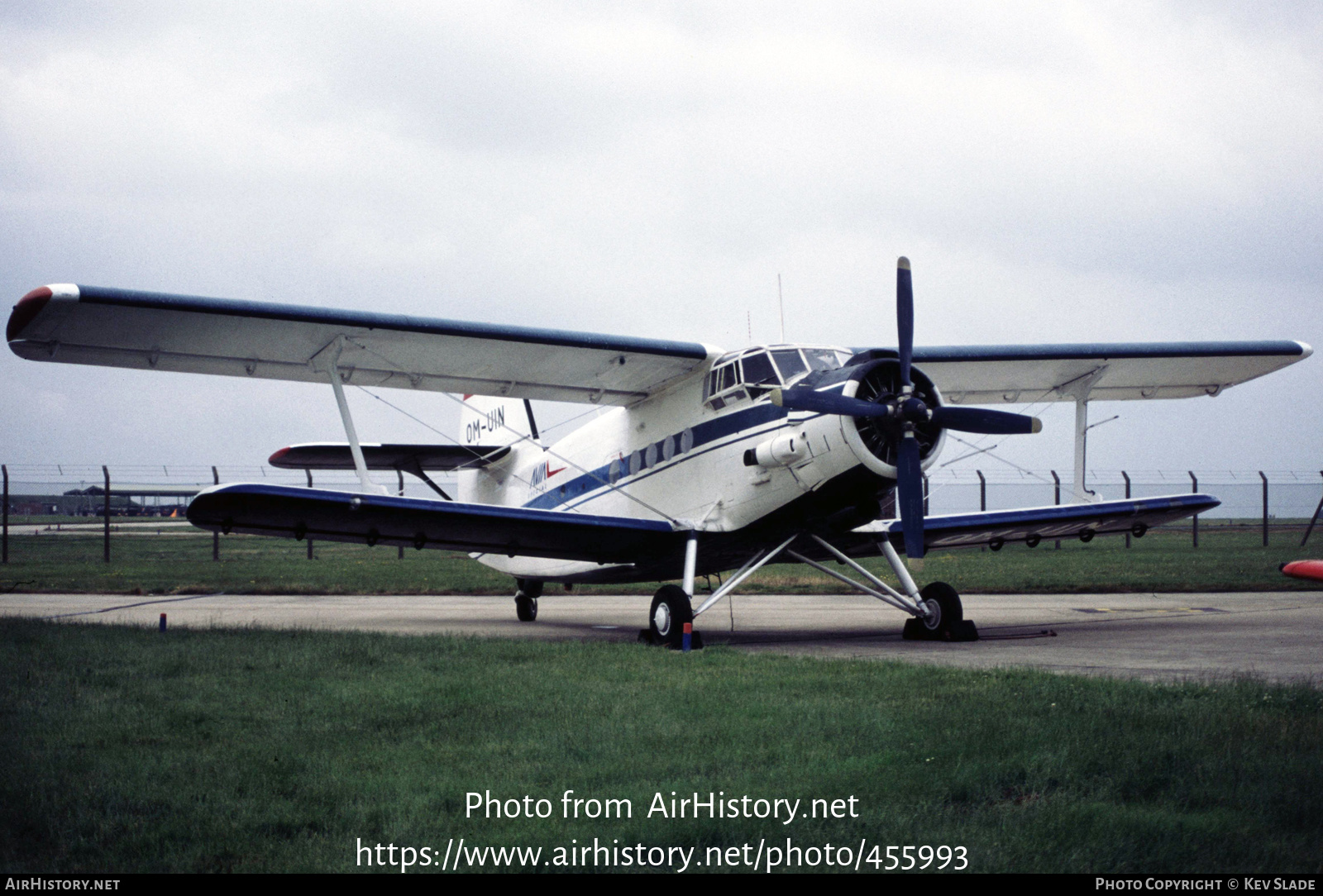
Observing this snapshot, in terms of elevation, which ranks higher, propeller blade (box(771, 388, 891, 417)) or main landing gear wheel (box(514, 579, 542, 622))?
propeller blade (box(771, 388, 891, 417))

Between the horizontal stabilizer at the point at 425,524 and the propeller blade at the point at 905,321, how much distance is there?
3.73m

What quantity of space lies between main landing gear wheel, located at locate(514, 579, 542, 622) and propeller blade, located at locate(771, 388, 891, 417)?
8371 mm

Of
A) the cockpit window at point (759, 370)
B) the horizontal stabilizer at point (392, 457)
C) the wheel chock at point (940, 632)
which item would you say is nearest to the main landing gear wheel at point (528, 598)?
the horizontal stabilizer at point (392, 457)

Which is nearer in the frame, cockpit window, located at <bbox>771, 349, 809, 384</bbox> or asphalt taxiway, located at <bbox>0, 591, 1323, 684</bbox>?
asphalt taxiway, located at <bbox>0, 591, 1323, 684</bbox>

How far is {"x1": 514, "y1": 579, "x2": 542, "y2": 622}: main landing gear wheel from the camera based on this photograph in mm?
17938

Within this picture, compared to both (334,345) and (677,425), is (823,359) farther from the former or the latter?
(334,345)

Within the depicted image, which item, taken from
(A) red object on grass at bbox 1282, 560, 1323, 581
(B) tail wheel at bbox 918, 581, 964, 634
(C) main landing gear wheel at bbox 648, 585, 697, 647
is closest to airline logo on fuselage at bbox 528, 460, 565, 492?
(C) main landing gear wheel at bbox 648, 585, 697, 647

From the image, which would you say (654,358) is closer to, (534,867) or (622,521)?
(622,521)

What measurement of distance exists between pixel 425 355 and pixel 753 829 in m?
10.3

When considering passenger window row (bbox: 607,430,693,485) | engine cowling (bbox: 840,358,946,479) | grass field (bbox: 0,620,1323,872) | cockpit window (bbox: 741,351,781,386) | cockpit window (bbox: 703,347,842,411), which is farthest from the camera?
passenger window row (bbox: 607,430,693,485)

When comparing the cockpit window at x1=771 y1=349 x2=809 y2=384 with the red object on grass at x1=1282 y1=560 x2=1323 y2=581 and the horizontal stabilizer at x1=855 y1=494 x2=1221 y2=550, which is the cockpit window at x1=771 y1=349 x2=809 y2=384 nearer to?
the horizontal stabilizer at x1=855 y1=494 x2=1221 y2=550

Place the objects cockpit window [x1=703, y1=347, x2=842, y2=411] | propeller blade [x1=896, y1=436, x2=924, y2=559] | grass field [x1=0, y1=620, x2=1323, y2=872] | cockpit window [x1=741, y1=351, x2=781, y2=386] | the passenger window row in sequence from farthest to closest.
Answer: the passenger window row → cockpit window [x1=741, y1=351, x2=781, y2=386] → cockpit window [x1=703, y1=347, x2=842, y2=411] → propeller blade [x1=896, y1=436, x2=924, y2=559] → grass field [x1=0, y1=620, x2=1323, y2=872]

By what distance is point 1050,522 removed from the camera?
48.1 feet
